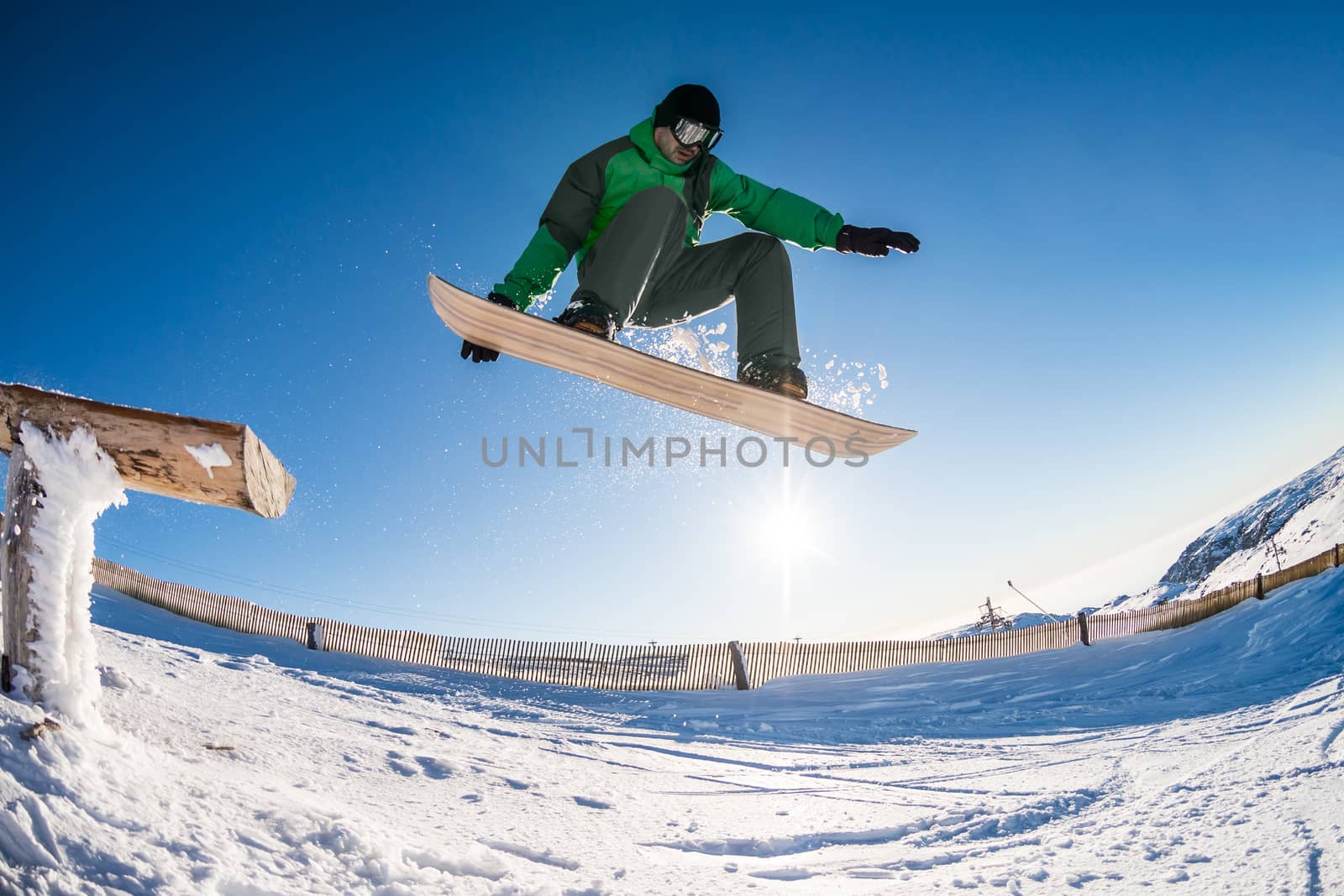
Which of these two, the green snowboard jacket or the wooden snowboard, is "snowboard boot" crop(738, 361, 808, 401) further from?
the green snowboard jacket

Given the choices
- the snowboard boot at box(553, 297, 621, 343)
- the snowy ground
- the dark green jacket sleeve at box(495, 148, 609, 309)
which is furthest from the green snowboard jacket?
the snowy ground

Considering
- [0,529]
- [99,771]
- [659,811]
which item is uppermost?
[0,529]

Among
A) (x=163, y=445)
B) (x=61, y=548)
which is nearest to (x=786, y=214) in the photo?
(x=163, y=445)

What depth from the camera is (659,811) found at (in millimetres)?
3406

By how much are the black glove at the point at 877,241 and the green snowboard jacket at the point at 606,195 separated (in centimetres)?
61

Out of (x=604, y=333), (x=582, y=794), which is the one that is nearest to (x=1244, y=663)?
(x=582, y=794)

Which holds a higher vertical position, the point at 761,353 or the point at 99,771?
the point at 761,353

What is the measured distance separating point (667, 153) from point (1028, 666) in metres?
11.3

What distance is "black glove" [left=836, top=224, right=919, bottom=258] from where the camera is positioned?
3682 mm

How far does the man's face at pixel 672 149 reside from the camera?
130 inches

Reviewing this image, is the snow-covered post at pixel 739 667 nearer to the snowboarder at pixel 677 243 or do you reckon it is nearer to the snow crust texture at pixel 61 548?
the snowboarder at pixel 677 243

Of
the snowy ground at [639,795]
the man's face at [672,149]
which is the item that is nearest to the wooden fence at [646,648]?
the snowy ground at [639,795]

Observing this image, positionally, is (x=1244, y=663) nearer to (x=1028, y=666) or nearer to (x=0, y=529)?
(x=1028, y=666)

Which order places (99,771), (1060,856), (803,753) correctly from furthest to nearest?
(803,753)
(1060,856)
(99,771)
